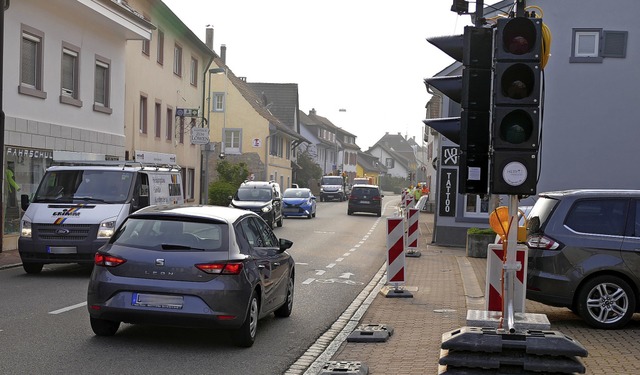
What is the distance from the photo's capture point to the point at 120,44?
87.0ft

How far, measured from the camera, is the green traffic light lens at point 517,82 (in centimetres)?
668

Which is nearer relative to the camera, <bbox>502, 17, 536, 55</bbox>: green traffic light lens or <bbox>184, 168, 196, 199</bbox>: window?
<bbox>502, 17, 536, 55</bbox>: green traffic light lens

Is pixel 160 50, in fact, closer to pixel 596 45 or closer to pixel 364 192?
pixel 364 192

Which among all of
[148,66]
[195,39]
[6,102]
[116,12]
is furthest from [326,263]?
[195,39]

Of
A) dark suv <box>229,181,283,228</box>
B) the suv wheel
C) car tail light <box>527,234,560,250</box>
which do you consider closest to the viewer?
the suv wheel

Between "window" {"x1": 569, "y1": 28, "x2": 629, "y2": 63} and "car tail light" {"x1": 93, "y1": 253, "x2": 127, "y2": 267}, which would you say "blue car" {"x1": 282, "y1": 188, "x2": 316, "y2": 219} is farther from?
"car tail light" {"x1": 93, "y1": 253, "x2": 127, "y2": 267}

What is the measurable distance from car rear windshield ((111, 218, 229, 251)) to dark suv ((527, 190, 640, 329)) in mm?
4015

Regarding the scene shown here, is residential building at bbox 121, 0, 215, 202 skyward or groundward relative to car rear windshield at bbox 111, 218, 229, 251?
skyward

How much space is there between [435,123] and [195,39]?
31.2 m

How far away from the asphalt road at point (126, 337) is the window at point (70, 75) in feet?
26.6

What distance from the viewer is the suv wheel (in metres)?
10.1

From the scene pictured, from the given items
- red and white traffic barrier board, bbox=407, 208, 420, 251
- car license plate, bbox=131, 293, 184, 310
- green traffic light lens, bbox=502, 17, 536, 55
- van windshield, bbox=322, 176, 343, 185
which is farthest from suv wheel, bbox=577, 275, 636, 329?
van windshield, bbox=322, 176, 343, 185

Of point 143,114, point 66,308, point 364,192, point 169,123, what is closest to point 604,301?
point 66,308

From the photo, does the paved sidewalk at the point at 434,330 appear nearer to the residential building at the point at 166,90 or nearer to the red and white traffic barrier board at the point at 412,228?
the red and white traffic barrier board at the point at 412,228
